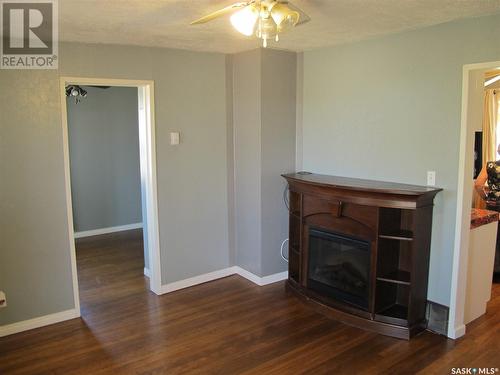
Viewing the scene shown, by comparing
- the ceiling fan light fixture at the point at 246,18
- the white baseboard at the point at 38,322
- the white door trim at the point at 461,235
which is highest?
the ceiling fan light fixture at the point at 246,18

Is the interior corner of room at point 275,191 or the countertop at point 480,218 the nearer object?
the interior corner of room at point 275,191

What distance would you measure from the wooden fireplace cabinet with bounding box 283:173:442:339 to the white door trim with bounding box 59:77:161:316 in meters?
1.46

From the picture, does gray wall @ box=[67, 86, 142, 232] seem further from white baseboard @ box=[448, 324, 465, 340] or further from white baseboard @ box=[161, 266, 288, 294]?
white baseboard @ box=[448, 324, 465, 340]

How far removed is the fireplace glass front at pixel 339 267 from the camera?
3.38 metres

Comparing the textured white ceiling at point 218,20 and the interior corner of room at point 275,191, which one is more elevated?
the textured white ceiling at point 218,20

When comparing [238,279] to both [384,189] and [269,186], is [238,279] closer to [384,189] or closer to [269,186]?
[269,186]

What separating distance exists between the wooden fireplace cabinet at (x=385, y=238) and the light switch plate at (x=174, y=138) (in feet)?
4.26

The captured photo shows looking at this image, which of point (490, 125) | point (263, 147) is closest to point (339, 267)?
point (263, 147)

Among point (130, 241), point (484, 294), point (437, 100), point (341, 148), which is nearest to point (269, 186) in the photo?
point (341, 148)

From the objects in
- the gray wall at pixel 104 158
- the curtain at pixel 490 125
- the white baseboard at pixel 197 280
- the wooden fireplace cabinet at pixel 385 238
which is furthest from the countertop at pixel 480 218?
the gray wall at pixel 104 158

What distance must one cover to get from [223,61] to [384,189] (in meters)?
2.10

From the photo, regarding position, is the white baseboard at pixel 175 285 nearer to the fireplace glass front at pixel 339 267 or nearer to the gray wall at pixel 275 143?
the gray wall at pixel 275 143

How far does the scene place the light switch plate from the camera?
3924 mm

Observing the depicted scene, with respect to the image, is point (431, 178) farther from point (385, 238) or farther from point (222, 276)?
point (222, 276)
